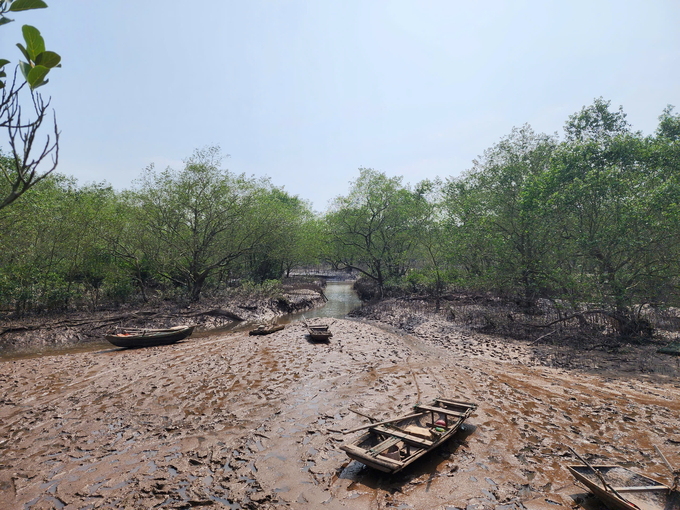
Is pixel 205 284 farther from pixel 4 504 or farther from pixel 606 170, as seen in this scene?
pixel 606 170

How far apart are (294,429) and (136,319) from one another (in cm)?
1775

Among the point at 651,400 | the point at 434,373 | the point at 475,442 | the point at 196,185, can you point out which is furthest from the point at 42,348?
the point at 651,400

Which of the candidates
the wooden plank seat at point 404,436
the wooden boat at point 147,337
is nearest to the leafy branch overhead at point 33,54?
the wooden plank seat at point 404,436

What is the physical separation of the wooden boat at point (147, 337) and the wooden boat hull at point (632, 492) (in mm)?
17326

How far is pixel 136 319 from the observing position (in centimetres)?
2117

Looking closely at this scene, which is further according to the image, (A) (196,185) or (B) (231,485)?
(A) (196,185)

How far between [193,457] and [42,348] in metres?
15.3

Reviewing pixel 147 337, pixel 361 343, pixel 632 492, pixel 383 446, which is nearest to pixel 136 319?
pixel 147 337

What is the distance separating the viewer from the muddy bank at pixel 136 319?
17.1 metres

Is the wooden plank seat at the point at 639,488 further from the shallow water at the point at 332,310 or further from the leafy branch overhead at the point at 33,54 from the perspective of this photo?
the shallow water at the point at 332,310

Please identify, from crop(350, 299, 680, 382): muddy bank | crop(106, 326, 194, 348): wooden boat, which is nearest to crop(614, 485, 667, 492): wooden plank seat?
crop(350, 299, 680, 382): muddy bank

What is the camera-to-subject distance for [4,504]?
5605mm

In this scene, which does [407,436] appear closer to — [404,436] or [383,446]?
[404,436]

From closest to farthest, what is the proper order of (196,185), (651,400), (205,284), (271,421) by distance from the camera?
(271,421), (651,400), (196,185), (205,284)
